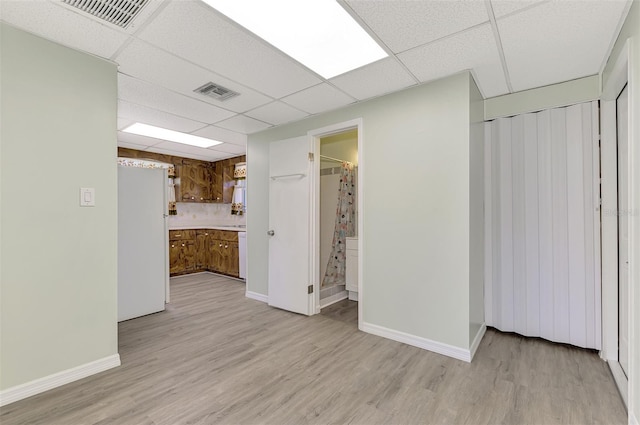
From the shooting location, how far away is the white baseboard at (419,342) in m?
2.44

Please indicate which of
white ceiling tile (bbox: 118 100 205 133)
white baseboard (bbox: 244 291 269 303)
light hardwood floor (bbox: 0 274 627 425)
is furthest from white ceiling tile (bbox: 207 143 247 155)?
light hardwood floor (bbox: 0 274 627 425)

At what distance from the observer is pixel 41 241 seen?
2010mm

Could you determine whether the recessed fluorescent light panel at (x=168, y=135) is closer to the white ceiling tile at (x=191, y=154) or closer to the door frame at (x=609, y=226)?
the white ceiling tile at (x=191, y=154)

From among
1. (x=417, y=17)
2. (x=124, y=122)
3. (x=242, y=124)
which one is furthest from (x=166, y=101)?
(x=417, y=17)

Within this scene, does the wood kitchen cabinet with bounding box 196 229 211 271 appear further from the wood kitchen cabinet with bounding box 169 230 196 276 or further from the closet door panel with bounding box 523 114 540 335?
the closet door panel with bounding box 523 114 540 335

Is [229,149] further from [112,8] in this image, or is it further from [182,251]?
[112,8]

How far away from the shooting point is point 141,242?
11.5 ft

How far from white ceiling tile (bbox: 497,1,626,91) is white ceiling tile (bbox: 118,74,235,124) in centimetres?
279

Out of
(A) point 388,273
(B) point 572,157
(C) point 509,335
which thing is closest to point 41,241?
(A) point 388,273

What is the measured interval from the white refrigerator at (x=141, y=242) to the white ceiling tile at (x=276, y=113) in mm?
1425

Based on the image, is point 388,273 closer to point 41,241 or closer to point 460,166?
point 460,166

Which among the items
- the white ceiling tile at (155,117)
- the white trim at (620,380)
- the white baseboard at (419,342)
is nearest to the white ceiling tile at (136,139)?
the white ceiling tile at (155,117)

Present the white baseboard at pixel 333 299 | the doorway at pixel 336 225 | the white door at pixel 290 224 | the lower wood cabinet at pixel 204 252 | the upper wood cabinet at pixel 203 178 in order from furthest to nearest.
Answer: the upper wood cabinet at pixel 203 178 → the lower wood cabinet at pixel 204 252 → the doorway at pixel 336 225 → the white baseboard at pixel 333 299 → the white door at pixel 290 224

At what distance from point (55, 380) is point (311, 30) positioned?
3034mm
